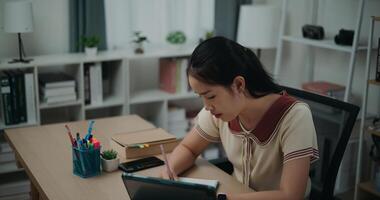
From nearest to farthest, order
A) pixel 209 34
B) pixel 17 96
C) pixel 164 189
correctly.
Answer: pixel 164 189 < pixel 17 96 < pixel 209 34

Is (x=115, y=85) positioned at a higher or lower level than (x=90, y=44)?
lower

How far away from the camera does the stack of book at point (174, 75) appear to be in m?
3.45

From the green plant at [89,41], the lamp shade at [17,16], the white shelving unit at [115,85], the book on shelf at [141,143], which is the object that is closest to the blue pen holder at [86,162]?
the book on shelf at [141,143]

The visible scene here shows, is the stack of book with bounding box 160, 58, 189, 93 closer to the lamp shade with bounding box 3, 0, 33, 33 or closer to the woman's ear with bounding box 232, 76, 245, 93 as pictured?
the lamp shade with bounding box 3, 0, 33, 33

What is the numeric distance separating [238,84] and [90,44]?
1.83 meters

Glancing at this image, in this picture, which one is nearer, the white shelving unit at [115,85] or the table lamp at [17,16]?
the table lamp at [17,16]

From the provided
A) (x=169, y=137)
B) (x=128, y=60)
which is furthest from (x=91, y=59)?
(x=169, y=137)

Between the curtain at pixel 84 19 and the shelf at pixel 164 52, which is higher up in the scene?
the curtain at pixel 84 19

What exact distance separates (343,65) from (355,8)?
0.38 m

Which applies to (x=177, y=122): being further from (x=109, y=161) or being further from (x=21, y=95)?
(x=109, y=161)

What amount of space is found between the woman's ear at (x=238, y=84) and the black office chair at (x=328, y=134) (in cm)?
38

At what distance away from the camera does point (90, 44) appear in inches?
125

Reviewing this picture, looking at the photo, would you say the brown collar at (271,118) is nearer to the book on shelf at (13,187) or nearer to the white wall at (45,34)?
the book on shelf at (13,187)

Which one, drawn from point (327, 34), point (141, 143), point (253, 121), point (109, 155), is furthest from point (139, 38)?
point (253, 121)
